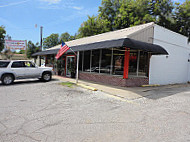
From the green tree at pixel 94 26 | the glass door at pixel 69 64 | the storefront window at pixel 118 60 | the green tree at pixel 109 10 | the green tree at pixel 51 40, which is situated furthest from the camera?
the green tree at pixel 51 40

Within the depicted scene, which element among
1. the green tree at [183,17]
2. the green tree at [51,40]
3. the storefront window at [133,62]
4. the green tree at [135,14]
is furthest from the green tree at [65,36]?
the storefront window at [133,62]

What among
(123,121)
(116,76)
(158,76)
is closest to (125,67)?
(116,76)

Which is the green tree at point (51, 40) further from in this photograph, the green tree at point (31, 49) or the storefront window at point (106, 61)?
the storefront window at point (106, 61)

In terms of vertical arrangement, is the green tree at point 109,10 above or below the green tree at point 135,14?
above

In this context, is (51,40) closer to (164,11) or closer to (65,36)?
(65,36)

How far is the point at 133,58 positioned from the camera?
10.1 meters

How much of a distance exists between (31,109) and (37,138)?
6.88 feet

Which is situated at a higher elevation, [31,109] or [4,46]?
[4,46]

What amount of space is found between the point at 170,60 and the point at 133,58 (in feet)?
18.8

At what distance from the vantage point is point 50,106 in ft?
17.0

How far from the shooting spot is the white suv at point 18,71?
9.10 m

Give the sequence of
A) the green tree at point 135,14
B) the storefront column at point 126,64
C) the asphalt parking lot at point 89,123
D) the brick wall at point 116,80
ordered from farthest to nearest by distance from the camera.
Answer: the green tree at point 135,14
the brick wall at point 116,80
the storefront column at point 126,64
the asphalt parking lot at point 89,123

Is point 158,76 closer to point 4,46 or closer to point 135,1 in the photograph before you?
point 135,1

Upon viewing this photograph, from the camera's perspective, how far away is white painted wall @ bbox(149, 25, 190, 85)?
11.6m
